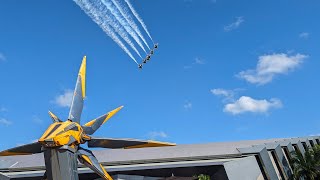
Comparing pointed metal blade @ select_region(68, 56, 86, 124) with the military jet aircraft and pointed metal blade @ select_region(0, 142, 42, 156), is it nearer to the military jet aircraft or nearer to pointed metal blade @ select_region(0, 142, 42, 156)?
the military jet aircraft

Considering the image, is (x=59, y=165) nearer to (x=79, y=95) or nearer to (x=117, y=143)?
(x=117, y=143)

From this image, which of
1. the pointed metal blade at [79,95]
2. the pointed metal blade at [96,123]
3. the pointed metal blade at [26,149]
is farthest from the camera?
the pointed metal blade at [26,149]

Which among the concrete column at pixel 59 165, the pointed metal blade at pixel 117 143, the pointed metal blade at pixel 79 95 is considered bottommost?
the concrete column at pixel 59 165

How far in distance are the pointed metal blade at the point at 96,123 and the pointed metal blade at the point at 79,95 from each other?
1052 millimetres

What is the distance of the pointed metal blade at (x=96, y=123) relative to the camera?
29166mm

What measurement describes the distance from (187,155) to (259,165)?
1018 centimetres

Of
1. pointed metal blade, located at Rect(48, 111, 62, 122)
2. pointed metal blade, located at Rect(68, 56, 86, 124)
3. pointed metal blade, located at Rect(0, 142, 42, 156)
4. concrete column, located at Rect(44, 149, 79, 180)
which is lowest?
concrete column, located at Rect(44, 149, 79, 180)

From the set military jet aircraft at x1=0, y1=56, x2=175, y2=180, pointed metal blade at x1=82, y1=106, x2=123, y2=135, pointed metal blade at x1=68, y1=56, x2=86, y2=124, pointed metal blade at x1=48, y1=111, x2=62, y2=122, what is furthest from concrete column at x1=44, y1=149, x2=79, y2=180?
pointed metal blade at x1=82, y1=106, x2=123, y2=135

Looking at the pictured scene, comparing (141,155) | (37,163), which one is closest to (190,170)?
(141,155)

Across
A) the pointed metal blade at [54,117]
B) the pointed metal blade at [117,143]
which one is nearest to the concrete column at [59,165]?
the pointed metal blade at [54,117]

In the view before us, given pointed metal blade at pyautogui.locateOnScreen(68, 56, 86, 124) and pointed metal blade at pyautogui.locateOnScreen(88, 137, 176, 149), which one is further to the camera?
pointed metal blade at pyautogui.locateOnScreen(88, 137, 176, 149)

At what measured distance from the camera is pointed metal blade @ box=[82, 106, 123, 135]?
95.7 feet

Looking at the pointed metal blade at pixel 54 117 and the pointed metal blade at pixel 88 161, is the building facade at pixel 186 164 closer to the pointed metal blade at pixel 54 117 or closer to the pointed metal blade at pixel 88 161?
the pointed metal blade at pixel 88 161

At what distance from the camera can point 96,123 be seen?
30.1 metres
